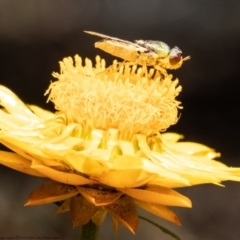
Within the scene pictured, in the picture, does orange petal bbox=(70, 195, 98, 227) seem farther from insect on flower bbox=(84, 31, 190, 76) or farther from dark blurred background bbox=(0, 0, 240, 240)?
dark blurred background bbox=(0, 0, 240, 240)

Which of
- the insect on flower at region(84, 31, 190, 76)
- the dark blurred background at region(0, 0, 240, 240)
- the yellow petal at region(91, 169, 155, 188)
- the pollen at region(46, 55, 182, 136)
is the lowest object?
the dark blurred background at region(0, 0, 240, 240)

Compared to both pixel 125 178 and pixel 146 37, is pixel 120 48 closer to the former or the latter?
pixel 125 178

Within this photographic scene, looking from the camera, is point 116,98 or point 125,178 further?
point 116,98

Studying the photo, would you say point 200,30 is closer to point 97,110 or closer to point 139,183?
point 97,110

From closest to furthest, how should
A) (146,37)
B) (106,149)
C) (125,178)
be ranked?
1. (125,178)
2. (106,149)
3. (146,37)

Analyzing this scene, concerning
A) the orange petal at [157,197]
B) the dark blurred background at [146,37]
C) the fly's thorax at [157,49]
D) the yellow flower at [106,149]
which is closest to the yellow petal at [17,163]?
the yellow flower at [106,149]

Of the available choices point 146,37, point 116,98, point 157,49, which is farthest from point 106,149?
point 146,37

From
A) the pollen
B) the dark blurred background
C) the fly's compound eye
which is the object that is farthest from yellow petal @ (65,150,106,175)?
the dark blurred background
